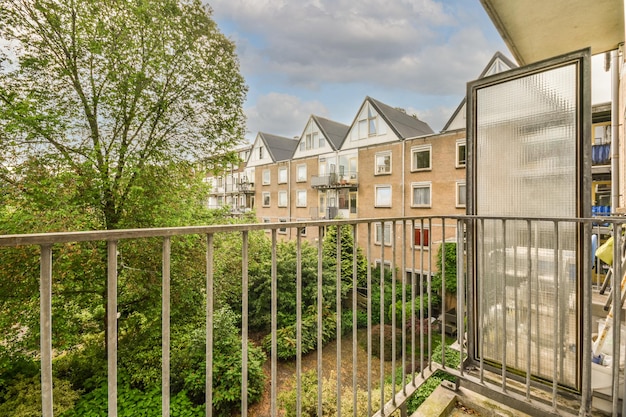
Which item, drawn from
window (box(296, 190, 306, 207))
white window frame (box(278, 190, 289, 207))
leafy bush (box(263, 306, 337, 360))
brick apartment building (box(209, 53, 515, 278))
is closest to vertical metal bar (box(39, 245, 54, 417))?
leafy bush (box(263, 306, 337, 360))

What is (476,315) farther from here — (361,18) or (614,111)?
(361,18)

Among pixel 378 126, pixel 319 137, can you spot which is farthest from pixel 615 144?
pixel 319 137

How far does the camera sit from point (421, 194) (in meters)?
12.0

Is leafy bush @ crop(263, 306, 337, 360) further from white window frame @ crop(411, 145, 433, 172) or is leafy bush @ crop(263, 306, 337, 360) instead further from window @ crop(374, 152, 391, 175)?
window @ crop(374, 152, 391, 175)

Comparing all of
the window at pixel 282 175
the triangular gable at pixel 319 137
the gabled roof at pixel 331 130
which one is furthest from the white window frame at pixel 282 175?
the gabled roof at pixel 331 130

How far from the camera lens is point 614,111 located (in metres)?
5.07

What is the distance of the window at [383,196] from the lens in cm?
1312

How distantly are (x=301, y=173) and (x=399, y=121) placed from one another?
20.0 feet

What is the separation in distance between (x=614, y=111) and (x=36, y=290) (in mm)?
10669

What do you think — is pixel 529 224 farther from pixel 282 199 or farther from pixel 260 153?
pixel 260 153

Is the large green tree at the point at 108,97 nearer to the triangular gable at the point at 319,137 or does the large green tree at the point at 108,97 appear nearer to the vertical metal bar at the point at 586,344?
the vertical metal bar at the point at 586,344

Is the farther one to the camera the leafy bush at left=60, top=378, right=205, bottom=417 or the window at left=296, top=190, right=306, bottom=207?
the window at left=296, top=190, right=306, bottom=207

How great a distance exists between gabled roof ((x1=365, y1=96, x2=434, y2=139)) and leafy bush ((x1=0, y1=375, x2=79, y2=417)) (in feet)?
42.2

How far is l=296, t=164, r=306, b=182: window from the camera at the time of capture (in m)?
16.7
